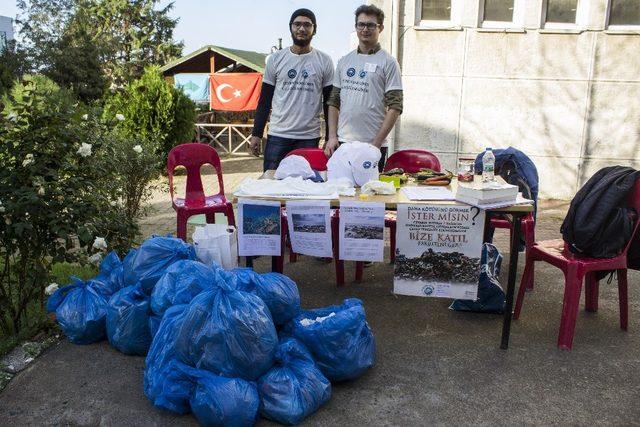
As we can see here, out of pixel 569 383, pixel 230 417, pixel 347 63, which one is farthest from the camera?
pixel 347 63

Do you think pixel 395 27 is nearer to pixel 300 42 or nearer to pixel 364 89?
pixel 300 42

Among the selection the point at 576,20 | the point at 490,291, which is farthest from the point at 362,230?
the point at 576,20

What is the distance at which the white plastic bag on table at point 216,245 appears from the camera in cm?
370

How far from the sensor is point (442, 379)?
310cm

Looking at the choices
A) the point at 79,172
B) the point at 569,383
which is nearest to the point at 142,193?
the point at 79,172

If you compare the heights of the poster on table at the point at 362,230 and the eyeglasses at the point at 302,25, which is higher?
the eyeglasses at the point at 302,25

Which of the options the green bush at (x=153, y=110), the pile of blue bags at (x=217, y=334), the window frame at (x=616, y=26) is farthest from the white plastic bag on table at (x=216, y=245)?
the green bush at (x=153, y=110)

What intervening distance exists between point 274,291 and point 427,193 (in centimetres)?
122

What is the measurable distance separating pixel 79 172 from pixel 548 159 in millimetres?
6190

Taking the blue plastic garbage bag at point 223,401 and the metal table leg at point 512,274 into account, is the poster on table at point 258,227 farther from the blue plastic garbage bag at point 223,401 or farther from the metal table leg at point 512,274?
the metal table leg at point 512,274

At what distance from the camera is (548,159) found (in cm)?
774

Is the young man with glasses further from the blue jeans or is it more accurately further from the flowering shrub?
the flowering shrub

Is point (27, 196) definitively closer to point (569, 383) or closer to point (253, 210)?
point (253, 210)

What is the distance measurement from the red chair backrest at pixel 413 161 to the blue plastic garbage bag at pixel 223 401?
2725 mm
